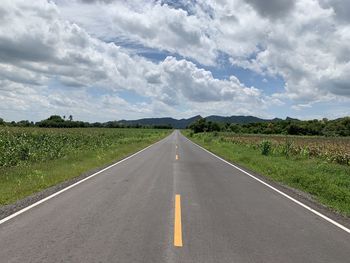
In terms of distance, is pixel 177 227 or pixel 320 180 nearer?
pixel 177 227

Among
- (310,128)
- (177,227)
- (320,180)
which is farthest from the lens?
(310,128)

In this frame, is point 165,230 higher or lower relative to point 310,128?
lower

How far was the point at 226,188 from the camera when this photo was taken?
12.6 m

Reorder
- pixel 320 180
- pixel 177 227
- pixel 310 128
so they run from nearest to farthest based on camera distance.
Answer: pixel 177 227, pixel 320 180, pixel 310 128

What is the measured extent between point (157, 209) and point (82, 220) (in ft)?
6.25

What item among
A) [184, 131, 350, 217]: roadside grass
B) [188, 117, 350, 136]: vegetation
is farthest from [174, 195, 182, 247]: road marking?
[188, 117, 350, 136]: vegetation

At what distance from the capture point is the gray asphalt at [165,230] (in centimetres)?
560

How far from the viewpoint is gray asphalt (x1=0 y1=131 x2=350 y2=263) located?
5.60 metres

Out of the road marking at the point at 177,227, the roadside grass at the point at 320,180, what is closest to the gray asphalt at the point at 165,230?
the road marking at the point at 177,227

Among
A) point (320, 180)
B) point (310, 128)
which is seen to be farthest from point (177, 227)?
point (310, 128)

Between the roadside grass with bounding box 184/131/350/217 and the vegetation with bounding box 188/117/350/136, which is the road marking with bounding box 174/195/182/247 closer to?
the roadside grass with bounding box 184/131/350/217

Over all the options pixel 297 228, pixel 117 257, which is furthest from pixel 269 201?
pixel 117 257

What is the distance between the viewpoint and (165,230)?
22.8ft

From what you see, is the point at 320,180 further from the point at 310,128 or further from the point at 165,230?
the point at 310,128
